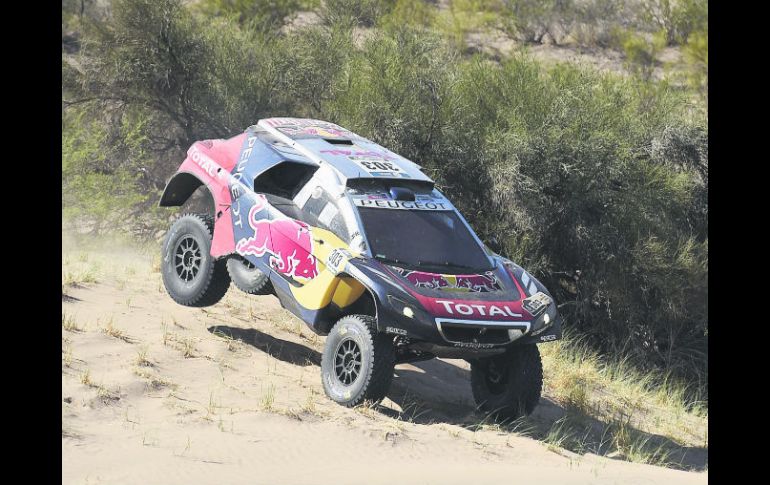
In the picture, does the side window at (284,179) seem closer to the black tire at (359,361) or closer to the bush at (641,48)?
the black tire at (359,361)

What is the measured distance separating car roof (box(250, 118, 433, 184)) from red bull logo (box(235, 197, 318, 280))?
64 cm

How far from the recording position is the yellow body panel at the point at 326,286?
28.9ft

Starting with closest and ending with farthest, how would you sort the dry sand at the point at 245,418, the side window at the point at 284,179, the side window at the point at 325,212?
the dry sand at the point at 245,418
the side window at the point at 325,212
the side window at the point at 284,179

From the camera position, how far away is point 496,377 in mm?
9398

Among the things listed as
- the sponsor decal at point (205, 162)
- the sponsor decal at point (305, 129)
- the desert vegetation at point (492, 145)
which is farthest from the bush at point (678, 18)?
the sponsor decal at point (205, 162)

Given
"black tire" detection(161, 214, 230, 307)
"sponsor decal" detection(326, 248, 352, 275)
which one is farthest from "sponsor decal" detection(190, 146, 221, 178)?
"sponsor decal" detection(326, 248, 352, 275)

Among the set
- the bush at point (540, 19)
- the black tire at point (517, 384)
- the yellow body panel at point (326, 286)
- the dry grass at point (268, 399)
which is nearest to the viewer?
the dry grass at point (268, 399)

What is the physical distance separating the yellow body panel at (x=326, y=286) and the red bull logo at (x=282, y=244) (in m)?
0.08

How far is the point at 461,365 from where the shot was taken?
11.9 meters

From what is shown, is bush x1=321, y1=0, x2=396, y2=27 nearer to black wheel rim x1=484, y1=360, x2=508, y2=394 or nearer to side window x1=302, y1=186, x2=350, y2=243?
side window x1=302, y1=186, x2=350, y2=243

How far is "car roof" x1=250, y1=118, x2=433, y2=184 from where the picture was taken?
380 inches

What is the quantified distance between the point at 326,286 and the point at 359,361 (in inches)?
27.9
